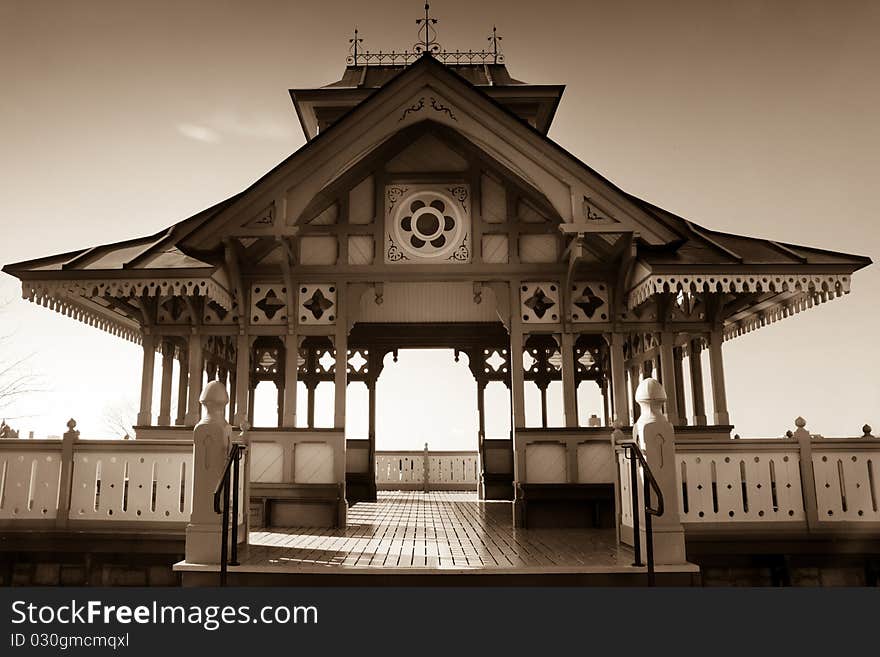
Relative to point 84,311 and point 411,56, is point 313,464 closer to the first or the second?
point 84,311

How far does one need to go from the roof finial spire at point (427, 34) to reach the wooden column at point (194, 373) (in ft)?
25.8

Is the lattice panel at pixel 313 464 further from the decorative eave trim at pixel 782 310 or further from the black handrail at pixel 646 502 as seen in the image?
the decorative eave trim at pixel 782 310

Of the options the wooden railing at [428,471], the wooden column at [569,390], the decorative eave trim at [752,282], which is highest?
the decorative eave trim at [752,282]

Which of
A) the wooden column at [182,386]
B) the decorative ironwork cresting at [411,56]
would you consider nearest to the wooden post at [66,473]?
the wooden column at [182,386]

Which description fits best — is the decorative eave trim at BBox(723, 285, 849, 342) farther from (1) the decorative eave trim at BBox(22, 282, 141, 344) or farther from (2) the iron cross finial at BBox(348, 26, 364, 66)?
(1) the decorative eave trim at BBox(22, 282, 141, 344)

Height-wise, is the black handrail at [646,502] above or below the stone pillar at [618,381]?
below

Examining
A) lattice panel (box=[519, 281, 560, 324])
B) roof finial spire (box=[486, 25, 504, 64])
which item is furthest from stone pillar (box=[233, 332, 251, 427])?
roof finial spire (box=[486, 25, 504, 64])

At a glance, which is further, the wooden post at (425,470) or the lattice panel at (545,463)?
the wooden post at (425,470)

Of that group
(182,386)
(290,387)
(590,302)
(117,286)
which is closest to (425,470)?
(182,386)

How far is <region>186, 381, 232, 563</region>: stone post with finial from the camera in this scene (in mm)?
5973

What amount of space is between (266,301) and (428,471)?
29.3 ft

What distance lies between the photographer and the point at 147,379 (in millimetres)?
10555

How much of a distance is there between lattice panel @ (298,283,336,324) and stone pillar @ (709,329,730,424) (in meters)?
5.80

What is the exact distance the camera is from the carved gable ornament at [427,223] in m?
10.1
